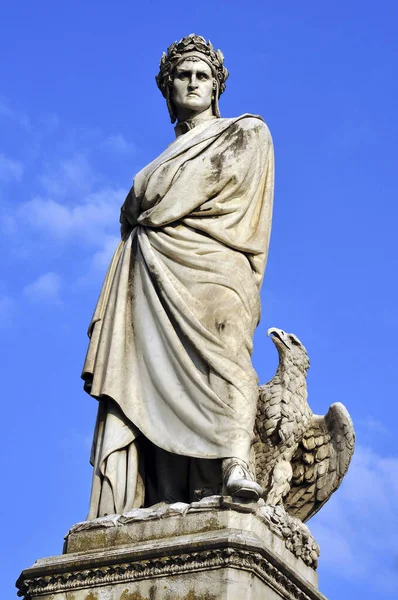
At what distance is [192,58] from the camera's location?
51.5ft

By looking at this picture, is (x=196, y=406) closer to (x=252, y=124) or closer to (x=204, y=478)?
(x=204, y=478)

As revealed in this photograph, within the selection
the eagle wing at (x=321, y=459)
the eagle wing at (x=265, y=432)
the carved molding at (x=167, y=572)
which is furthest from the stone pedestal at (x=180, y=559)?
the eagle wing at (x=321, y=459)

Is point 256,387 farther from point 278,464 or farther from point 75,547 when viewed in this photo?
point 75,547

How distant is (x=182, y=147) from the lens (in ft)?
49.8

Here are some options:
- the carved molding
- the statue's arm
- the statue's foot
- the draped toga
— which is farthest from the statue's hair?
the carved molding

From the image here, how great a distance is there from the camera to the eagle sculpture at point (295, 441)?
14.3 metres

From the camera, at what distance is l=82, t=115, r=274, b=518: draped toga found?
13.7m

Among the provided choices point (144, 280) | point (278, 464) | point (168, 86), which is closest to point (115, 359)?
point (144, 280)

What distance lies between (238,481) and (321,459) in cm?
208

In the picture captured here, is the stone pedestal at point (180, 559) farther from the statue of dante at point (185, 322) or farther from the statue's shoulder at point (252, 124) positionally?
the statue's shoulder at point (252, 124)

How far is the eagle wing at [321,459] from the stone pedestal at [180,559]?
47.4 inches

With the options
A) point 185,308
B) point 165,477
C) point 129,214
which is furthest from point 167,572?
point 129,214

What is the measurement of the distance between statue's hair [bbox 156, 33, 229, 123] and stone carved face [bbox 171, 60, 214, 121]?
0.06m

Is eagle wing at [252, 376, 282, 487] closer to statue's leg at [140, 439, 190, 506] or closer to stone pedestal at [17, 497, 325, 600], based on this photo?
statue's leg at [140, 439, 190, 506]
